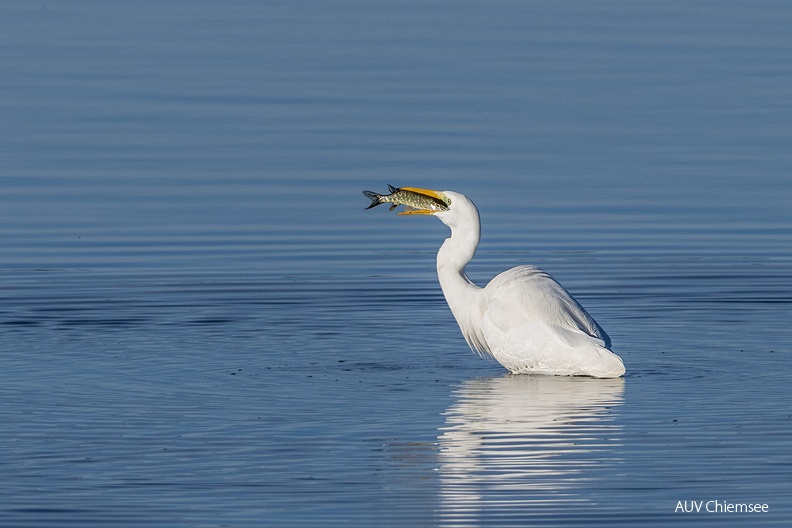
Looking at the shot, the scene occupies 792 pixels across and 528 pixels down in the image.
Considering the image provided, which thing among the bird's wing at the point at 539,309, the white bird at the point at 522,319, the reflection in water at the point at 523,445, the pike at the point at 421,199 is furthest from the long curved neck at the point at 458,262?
the reflection in water at the point at 523,445

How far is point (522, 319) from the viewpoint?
50.4 ft

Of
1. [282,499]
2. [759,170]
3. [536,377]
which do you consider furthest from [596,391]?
[759,170]

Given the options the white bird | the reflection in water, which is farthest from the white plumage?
the reflection in water

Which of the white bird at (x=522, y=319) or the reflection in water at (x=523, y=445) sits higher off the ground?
the white bird at (x=522, y=319)

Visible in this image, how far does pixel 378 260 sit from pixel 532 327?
553 centimetres

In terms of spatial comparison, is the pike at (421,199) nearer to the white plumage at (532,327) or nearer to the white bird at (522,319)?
the white bird at (522,319)

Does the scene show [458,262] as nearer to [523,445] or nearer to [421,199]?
[421,199]

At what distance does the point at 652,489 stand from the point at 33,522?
12.0 ft

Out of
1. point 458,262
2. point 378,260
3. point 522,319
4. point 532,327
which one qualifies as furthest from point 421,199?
point 378,260

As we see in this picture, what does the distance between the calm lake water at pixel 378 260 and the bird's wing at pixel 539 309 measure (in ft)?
1.41

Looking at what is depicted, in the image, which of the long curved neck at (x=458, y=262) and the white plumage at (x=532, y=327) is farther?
the long curved neck at (x=458, y=262)

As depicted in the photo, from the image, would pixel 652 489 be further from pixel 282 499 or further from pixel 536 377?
pixel 536 377

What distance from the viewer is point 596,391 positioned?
14.4m

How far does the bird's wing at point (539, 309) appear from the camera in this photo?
15.2m
